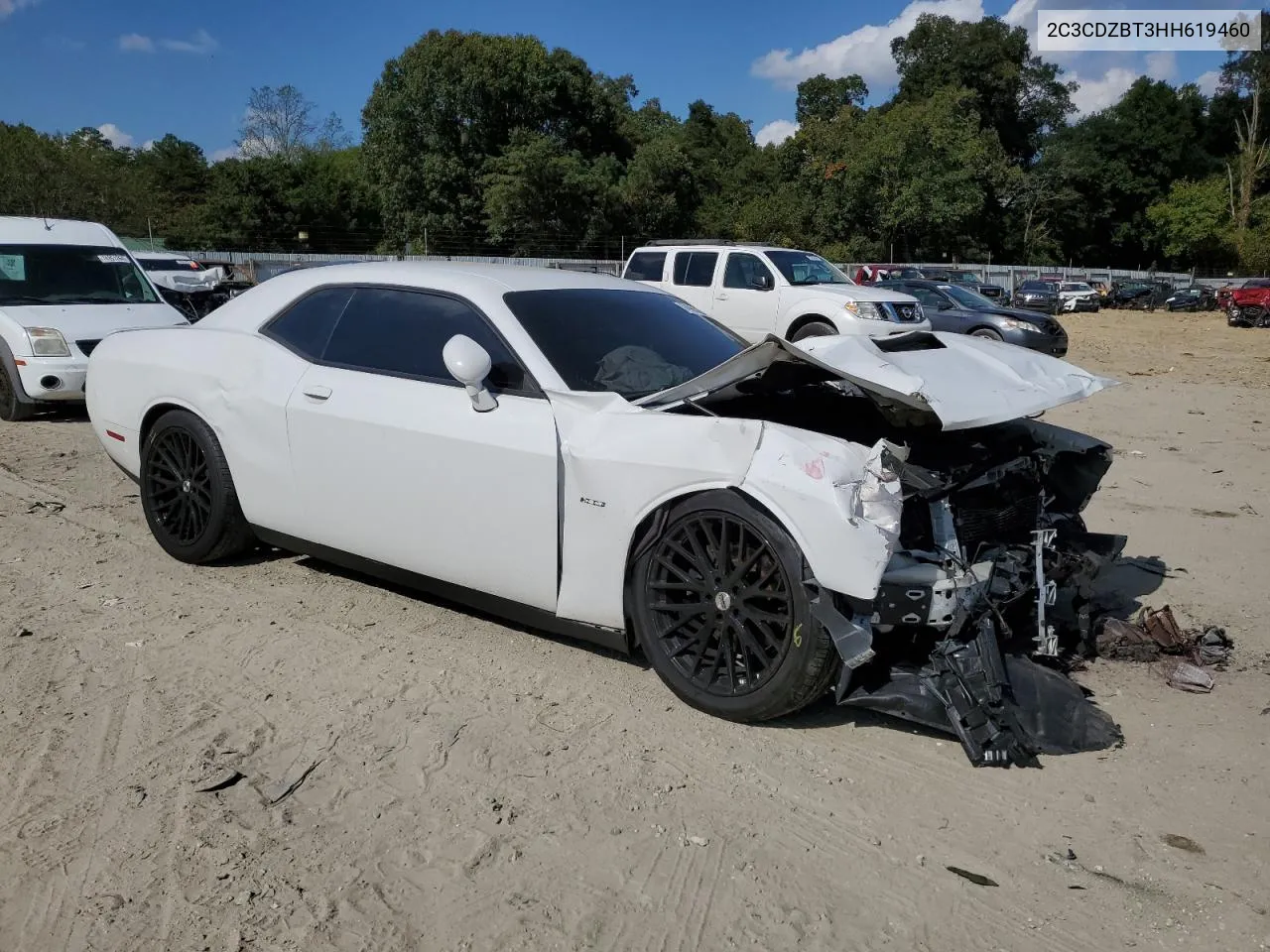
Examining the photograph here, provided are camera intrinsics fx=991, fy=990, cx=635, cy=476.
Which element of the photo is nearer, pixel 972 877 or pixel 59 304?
pixel 972 877

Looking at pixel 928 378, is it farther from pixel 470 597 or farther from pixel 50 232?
pixel 50 232

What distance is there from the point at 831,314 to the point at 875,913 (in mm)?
11882

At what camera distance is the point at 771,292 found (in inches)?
552

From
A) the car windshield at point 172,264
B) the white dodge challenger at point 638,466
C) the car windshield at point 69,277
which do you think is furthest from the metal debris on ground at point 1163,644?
the car windshield at point 172,264

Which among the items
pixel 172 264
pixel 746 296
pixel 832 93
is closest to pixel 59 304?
pixel 746 296

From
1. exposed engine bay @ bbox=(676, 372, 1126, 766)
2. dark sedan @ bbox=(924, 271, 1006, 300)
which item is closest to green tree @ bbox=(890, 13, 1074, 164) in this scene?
dark sedan @ bbox=(924, 271, 1006, 300)

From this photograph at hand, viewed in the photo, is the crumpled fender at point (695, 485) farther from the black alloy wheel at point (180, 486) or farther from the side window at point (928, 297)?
the side window at point (928, 297)

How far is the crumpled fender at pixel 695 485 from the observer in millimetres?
3072

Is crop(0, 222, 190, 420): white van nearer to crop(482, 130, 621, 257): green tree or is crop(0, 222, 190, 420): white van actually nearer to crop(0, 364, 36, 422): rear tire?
crop(0, 364, 36, 422): rear tire

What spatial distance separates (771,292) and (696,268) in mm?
1356

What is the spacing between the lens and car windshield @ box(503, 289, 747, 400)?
13.1ft

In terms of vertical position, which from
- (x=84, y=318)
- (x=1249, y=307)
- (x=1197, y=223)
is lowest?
(x=1249, y=307)

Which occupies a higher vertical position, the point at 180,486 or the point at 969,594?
the point at 969,594

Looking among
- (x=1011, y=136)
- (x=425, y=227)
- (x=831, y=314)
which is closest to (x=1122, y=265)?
(x=1011, y=136)
